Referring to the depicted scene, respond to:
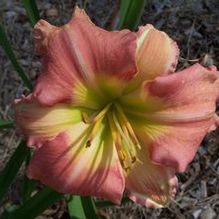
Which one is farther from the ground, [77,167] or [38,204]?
[77,167]

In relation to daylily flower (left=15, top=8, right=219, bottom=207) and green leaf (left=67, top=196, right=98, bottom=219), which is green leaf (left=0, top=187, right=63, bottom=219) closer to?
green leaf (left=67, top=196, right=98, bottom=219)

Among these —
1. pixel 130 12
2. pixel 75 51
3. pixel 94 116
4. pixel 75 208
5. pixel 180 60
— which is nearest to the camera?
pixel 75 51

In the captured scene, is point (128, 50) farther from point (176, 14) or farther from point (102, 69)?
point (176, 14)

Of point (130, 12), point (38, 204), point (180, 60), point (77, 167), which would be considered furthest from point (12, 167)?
point (180, 60)

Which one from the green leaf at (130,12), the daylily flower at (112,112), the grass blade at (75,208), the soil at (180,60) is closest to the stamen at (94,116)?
the daylily flower at (112,112)

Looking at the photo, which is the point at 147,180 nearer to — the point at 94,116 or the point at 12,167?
the point at 94,116

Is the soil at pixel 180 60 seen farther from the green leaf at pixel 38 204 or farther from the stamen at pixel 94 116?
the stamen at pixel 94 116

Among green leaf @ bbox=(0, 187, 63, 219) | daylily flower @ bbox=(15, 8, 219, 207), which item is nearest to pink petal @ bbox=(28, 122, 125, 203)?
daylily flower @ bbox=(15, 8, 219, 207)
